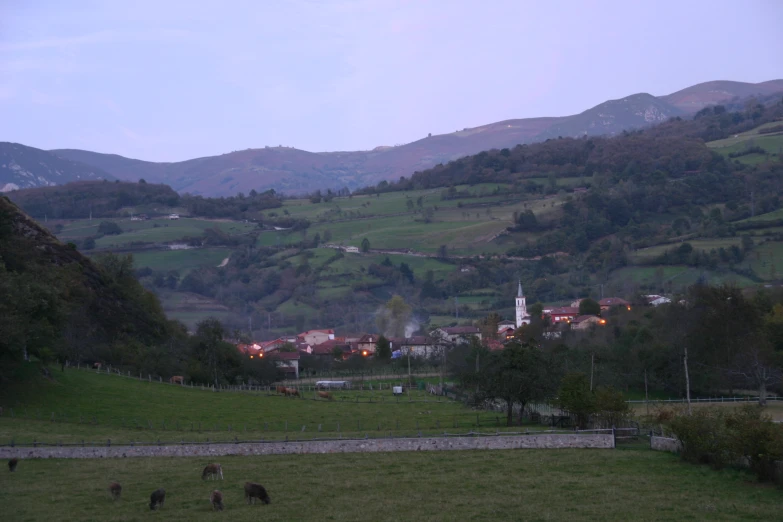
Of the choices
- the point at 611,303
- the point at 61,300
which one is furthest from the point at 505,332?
the point at 61,300

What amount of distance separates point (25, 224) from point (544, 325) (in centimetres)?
5175

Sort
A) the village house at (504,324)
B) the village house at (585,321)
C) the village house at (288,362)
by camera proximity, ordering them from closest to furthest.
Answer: the village house at (288,362) → the village house at (585,321) → the village house at (504,324)

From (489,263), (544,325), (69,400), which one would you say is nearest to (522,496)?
(69,400)

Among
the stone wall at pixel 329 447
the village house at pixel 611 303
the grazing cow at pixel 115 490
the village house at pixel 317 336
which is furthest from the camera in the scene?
the village house at pixel 317 336

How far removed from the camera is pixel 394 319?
391 ft

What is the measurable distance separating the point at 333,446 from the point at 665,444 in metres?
12.1

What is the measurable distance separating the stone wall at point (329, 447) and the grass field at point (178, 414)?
198cm

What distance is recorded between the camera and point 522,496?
24.3 meters

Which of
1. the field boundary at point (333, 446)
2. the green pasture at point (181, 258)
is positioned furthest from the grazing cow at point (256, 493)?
the green pasture at point (181, 258)

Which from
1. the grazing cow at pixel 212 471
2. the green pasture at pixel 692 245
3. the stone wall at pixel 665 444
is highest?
the green pasture at pixel 692 245

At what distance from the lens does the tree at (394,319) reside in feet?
386

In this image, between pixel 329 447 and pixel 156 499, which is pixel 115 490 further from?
pixel 329 447

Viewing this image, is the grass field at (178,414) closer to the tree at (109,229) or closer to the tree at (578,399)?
the tree at (578,399)

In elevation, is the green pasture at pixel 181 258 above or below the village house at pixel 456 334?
above
